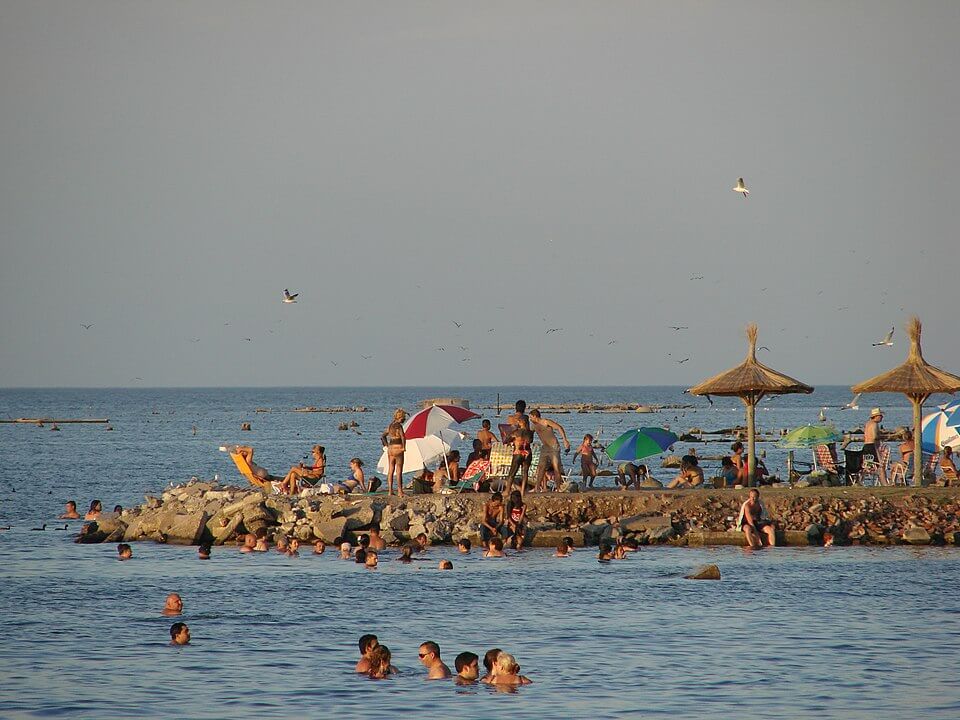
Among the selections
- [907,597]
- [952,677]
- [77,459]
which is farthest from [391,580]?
[77,459]

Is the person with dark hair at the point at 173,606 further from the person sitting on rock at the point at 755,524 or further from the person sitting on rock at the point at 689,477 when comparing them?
the person sitting on rock at the point at 689,477

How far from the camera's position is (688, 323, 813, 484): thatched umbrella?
2773 centimetres

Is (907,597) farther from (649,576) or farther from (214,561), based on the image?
(214,561)

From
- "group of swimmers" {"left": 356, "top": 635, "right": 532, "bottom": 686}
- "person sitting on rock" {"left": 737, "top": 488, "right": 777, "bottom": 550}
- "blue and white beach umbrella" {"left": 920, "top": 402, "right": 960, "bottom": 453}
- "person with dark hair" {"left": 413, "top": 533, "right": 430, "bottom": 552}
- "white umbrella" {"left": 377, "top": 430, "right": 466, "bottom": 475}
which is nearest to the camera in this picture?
"group of swimmers" {"left": 356, "top": 635, "right": 532, "bottom": 686}

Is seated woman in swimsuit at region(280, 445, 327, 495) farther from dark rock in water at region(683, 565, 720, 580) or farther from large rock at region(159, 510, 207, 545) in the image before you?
dark rock in water at region(683, 565, 720, 580)

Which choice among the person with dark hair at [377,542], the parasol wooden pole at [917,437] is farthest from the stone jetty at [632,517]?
the parasol wooden pole at [917,437]

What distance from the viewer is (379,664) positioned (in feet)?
51.0

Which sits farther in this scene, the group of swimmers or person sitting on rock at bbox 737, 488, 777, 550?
person sitting on rock at bbox 737, 488, 777, 550

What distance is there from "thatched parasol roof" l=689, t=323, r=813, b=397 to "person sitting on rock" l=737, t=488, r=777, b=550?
259 cm

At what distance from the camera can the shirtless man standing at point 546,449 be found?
26906 mm

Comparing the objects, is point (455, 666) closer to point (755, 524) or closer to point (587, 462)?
point (755, 524)

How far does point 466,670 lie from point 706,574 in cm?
832

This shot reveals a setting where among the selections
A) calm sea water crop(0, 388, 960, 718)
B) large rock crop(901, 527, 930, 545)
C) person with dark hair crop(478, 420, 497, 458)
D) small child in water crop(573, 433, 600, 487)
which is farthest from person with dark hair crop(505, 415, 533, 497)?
large rock crop(901, 527, 930, 545)

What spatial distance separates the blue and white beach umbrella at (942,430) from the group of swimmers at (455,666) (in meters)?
18.1
